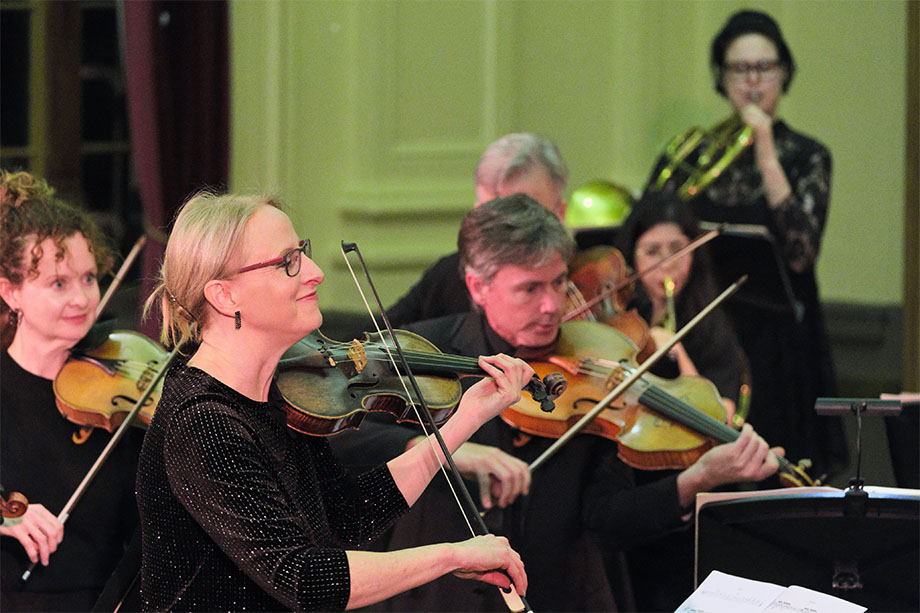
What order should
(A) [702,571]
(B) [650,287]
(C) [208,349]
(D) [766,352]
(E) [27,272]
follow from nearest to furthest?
1. (C) [208,349]
2. (A) [702,571]
3. (E) [27,272]
4. (B) [650,287]
5. (D) [766,352]

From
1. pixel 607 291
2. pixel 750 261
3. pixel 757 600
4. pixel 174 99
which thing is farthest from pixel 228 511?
pixel 174 99

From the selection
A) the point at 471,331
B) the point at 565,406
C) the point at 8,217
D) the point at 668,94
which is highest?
the point at 668,94

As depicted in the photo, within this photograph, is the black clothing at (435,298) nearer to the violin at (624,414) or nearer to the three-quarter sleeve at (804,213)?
the violin at (624,414)

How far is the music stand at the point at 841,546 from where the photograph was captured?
65.4 inches

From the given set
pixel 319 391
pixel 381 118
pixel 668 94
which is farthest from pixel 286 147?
pixel 319 391

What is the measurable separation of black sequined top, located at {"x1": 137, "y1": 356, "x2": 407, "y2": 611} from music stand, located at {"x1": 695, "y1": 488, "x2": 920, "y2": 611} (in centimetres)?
66

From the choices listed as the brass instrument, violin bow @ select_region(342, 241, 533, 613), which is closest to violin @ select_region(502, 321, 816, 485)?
violin bow @ select_region(342, 241, 533, 613)

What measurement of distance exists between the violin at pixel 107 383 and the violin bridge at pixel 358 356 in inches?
15.2

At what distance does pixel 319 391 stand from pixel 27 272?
0.67m

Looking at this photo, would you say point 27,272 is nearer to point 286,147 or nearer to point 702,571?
point 702,571

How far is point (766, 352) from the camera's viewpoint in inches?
140

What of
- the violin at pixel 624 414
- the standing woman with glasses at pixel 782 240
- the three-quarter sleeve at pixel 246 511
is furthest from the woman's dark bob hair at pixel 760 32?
the three-quarter sleeve at pixel 246 511

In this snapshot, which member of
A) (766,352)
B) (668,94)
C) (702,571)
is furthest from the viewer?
(668,94)

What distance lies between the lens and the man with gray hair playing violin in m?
1.91
